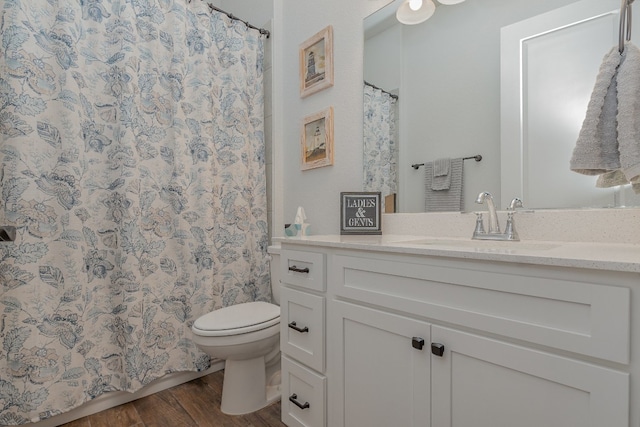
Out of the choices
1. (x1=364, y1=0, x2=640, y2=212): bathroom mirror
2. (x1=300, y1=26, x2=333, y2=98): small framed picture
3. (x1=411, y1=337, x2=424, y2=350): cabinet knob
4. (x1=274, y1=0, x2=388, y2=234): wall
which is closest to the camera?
(x1=411, y1=337, x2=424, y2=350): cabinet knob

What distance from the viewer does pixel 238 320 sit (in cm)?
159

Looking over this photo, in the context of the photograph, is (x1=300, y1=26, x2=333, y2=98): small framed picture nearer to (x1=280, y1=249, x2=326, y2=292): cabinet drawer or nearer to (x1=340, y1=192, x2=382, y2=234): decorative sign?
(x1=340, y1=192, x2=382, y2=234): decorative sign

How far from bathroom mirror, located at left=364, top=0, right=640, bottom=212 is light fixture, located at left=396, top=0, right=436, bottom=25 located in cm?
2

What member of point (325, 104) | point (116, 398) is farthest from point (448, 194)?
point (116, 398)

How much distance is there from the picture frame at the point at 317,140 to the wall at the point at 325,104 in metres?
0.03

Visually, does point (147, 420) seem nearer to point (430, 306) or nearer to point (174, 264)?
point (174, 264)

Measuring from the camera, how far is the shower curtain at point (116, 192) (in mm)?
1396

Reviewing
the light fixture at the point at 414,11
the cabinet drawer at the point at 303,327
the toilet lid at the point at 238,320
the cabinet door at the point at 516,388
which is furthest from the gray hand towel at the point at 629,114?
the toilet lid at the point at 238,320

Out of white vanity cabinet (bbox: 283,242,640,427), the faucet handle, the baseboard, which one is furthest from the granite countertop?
the baseboard

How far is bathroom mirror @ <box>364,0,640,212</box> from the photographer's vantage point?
1.06 meters

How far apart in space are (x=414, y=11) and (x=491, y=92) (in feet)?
1.80

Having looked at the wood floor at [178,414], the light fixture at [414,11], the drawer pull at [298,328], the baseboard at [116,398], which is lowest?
the wood floor at [178,414]

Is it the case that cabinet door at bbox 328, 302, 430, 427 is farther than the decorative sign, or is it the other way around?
the decorative sign

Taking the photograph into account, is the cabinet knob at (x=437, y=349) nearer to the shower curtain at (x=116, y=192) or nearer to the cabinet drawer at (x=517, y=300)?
the cabinet drawer at (x=517, y=300)
